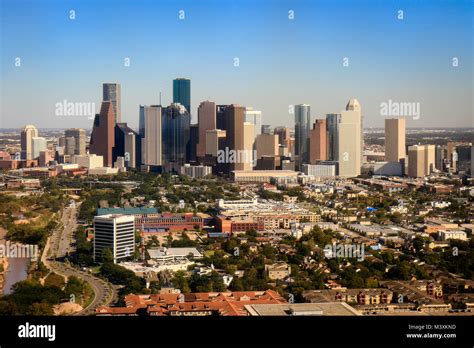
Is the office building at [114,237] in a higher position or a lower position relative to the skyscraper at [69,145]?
lower

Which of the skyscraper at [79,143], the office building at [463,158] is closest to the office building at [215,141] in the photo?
the skyscraper at [79,143]

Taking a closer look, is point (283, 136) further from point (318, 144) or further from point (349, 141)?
point (349, 141)

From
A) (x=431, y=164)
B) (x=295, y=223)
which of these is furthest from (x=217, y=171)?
(x=295, y=223)

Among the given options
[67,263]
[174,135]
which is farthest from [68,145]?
[67,263]

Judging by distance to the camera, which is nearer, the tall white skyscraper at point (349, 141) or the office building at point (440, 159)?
the office building at point (440, 159)

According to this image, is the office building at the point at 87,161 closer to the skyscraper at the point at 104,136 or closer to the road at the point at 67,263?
the skyscraper at the point at 104,136

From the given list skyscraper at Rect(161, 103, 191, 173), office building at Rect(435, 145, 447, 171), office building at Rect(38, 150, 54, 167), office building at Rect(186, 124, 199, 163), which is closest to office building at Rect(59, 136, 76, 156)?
office building at Rect(38, 150, 54, 167)

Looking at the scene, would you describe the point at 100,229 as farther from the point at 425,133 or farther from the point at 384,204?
the point at 425,133
